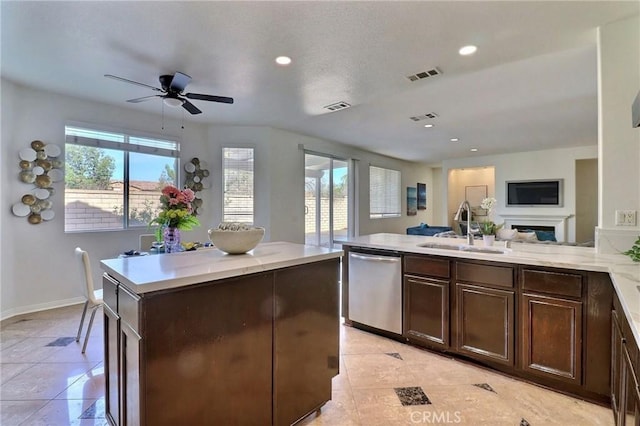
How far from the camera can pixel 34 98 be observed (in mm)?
3645

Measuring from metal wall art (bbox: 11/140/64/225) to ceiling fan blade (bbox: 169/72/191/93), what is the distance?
202 cm

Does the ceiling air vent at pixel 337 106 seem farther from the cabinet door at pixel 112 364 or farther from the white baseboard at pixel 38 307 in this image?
the white baseboard at pixel 38 307

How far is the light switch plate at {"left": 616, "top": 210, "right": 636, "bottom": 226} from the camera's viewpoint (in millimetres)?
2123

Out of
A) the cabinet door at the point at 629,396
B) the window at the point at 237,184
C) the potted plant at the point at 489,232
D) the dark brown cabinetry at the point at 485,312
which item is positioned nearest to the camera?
the cabinet door at the point at 629,396

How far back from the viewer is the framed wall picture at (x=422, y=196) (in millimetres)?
9869

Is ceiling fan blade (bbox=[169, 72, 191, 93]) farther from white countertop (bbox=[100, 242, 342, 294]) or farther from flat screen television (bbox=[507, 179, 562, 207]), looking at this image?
Answer: flat screen television (bbox=[507, 179, 562, 207])

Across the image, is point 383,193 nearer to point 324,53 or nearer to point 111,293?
point 324,53

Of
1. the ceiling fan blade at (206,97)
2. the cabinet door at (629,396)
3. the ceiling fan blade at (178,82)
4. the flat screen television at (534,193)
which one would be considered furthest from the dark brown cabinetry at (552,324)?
the flat screen television at (534,193)

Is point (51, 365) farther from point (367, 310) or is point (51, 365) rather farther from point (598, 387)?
point (598, 387)

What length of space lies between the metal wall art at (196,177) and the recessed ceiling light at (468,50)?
3972mm

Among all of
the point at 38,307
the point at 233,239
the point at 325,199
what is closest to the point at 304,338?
the point at 233,239

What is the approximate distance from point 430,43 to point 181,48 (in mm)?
2043

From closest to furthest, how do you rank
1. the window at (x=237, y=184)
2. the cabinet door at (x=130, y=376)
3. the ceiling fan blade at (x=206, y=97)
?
the cabinet door at (x=130, y=376), the ceiling fan blade at (x=206, y=97), the window at (x=237, y=184)

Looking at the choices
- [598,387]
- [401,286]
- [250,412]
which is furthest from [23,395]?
[598,387]
